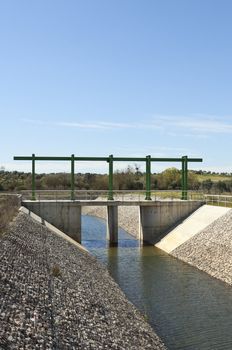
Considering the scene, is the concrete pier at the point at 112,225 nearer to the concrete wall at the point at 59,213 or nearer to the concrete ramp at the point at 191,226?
the concrete wall at the point at 59,213

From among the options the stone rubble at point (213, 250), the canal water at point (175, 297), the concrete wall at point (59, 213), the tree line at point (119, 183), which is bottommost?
the canal water at point (175, 297)

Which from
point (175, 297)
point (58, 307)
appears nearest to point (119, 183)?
point (175, 297)

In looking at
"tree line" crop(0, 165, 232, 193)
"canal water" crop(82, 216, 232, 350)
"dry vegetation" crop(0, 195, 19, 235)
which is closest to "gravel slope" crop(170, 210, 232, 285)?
"canal water" crop(82, 216, 232, 350)

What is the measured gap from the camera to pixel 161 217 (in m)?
43.5

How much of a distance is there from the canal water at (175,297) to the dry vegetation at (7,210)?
22.8ft

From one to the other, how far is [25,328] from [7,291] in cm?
275

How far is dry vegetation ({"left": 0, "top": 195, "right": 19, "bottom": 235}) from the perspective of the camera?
89.5 feet

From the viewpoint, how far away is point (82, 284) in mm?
20250

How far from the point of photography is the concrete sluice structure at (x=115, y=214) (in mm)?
41844

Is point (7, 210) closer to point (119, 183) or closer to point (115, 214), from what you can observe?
point (115, 214)

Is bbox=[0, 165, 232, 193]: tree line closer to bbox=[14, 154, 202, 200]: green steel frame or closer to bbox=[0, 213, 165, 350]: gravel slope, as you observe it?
bbox=[14, 154, 202, 200]: green steel frame

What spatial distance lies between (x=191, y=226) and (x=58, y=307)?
83.0ft

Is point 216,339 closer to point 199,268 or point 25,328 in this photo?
point 25,328

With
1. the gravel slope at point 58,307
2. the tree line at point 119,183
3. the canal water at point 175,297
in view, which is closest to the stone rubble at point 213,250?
the canal water at point 175,297
